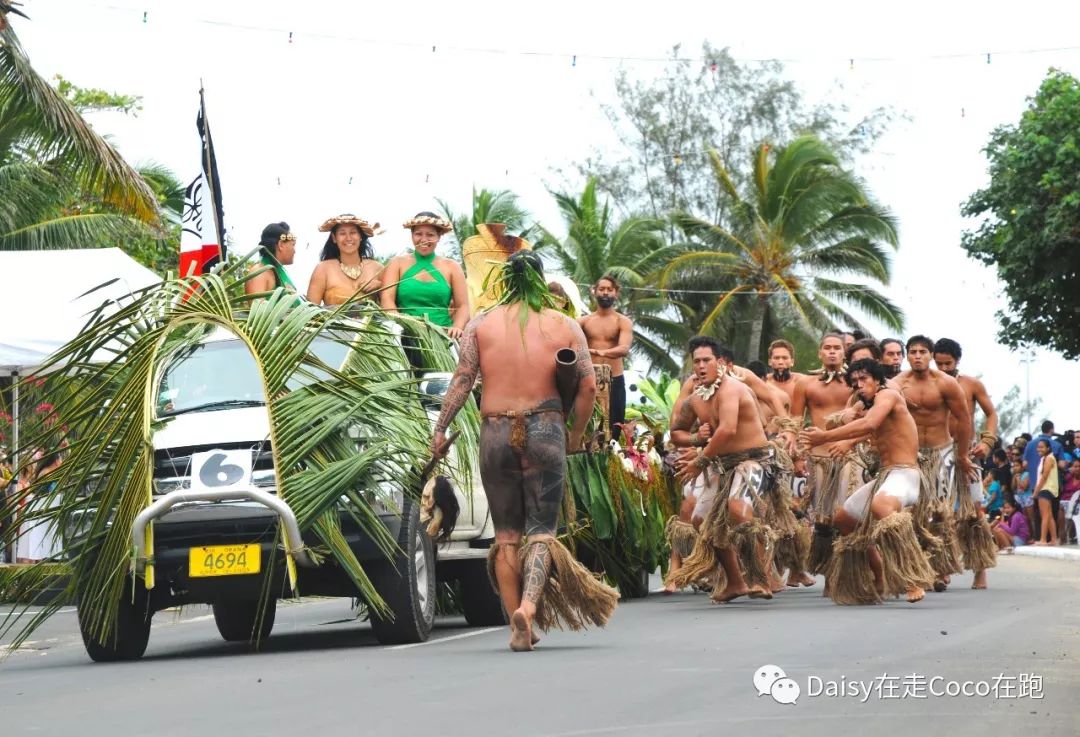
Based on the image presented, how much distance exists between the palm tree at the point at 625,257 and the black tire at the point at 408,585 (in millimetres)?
34918

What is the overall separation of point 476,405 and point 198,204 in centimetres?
627

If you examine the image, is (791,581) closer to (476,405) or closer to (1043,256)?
(476,405)

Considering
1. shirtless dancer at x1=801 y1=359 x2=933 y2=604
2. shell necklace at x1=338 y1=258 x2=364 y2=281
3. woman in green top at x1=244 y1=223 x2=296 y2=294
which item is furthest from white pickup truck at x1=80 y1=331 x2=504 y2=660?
shirtless dancer at x1=801 y1=359 x2=933 y2=604

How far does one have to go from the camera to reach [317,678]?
8547 mm

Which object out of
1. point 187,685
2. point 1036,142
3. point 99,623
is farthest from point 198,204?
point 1036,142

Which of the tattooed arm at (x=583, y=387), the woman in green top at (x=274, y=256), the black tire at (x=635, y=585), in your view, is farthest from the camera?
the black tire at (x=635, y=585)

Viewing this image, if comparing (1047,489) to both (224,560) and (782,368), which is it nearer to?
(782,368)

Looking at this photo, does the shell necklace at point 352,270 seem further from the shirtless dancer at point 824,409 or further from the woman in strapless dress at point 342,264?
the shirtless dancer at point 824,409

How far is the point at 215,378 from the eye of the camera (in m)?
10.8

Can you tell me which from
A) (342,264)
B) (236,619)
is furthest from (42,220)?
(236,619)

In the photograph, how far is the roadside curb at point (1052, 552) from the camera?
2394 cm

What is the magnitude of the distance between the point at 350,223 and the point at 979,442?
6.01m

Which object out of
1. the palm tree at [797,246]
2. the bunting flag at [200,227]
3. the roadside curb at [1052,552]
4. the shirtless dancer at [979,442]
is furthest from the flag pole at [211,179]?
the palm tree at [797,246]

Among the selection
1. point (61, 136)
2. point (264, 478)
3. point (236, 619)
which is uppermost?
point (61, 136)
